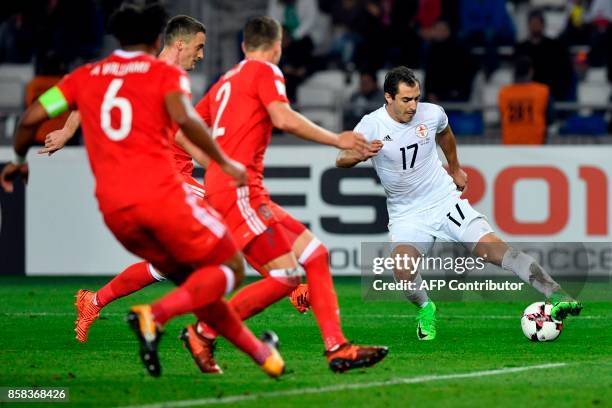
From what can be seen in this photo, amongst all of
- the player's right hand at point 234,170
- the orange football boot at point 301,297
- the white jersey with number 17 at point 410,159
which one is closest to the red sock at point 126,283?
the orange football boot at point 301,297

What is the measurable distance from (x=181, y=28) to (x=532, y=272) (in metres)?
3.08

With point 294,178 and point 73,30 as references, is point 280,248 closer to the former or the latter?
point 294,178

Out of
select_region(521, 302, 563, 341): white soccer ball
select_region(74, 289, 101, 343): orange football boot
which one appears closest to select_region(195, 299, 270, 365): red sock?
select_region(74, 289, 101, 343): orange football boot

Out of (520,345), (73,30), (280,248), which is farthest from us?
(73,30)

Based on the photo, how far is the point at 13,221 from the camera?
15.2 m

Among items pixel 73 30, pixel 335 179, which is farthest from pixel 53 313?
pixel 73 30

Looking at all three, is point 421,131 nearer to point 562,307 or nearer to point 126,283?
point 562,307

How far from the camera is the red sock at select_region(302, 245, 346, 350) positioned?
7852mm

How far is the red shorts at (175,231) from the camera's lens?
273 inches

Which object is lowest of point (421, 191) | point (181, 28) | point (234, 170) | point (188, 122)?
point (421, 191)

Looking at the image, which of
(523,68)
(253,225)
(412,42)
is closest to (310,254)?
(253,225)

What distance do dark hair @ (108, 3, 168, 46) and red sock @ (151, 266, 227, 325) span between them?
1253 millimetres

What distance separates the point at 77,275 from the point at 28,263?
0.55 m

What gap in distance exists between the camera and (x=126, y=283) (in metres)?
9.94
